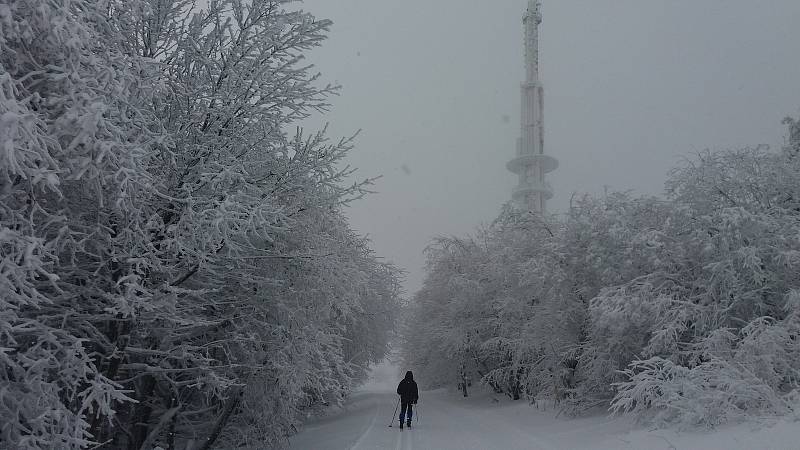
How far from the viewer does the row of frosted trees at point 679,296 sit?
966 centimetres

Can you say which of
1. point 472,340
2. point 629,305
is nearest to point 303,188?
point 629,305

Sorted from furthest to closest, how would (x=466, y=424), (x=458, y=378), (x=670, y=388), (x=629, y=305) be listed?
(x=458, y=378) → (x=466, y=424) → (x=629, y=305) → (x=670, y=388)

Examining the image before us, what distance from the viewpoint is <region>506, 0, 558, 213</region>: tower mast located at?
7931cm

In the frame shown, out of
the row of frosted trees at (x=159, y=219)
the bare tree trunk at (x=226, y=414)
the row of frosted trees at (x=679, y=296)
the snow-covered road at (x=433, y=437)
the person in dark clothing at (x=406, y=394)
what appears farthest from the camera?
the person in dark clothing at (x=406, y=394)

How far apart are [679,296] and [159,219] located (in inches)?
472

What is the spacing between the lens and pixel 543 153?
8225cm

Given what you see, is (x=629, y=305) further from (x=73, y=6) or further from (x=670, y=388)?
(x=73, y=6)

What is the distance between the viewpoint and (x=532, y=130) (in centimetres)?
8250

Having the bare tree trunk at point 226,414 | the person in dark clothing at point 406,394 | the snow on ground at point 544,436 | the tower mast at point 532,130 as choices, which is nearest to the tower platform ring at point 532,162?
the tower mast at point 532,130

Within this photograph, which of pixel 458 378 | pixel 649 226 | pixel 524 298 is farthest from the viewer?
pixel 458 378

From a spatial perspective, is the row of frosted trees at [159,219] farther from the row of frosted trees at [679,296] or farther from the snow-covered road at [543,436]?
the row of frosted trees at [679,296]

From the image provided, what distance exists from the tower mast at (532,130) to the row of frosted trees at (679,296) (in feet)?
203

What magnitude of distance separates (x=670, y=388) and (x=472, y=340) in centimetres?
2112

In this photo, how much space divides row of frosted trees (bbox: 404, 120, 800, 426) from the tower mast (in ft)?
203
